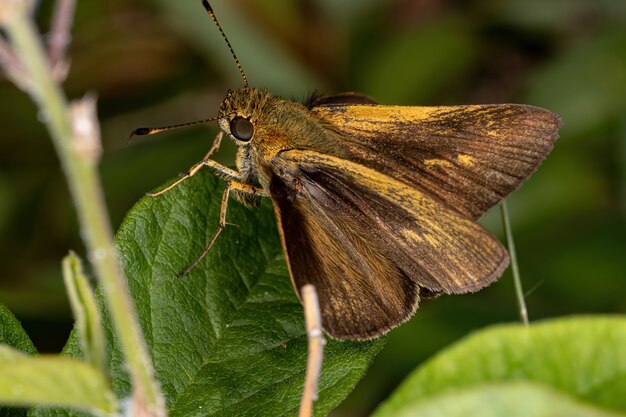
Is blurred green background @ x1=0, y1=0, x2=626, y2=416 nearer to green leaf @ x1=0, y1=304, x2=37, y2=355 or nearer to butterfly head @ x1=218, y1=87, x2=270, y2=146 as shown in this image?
butterfly head @ x1=218, y1=87, x2=270, y2=146

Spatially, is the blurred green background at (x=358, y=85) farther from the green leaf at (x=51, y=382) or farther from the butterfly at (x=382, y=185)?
the green leaf at (x=51, y=382)

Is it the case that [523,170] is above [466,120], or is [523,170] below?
below

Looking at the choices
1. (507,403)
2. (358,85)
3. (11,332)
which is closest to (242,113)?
(11,332)

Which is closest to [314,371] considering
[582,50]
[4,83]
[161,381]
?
[161,381]

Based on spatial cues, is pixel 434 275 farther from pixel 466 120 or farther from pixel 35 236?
pixel 35 236

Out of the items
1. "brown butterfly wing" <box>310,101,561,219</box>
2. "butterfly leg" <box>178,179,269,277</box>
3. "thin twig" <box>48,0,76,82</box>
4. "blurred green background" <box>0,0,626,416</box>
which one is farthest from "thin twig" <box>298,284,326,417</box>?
"blurred green background" <box>0,0,626,416</box>

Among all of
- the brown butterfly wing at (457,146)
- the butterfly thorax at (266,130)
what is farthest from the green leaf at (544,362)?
the butterfly thorax at (266,130)
